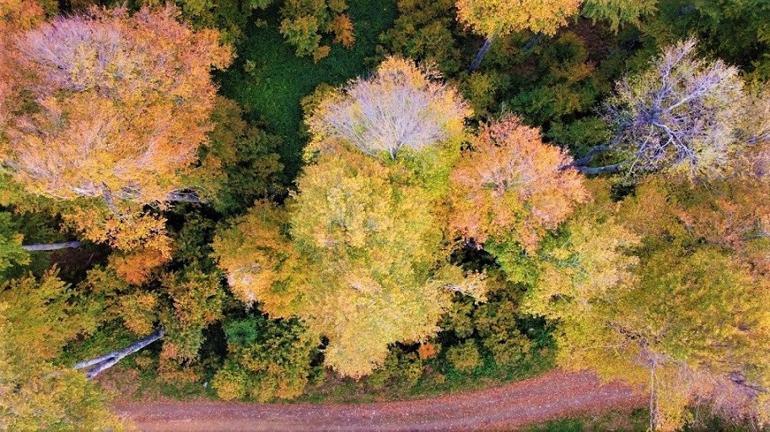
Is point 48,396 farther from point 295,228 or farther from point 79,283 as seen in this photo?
point 295,228

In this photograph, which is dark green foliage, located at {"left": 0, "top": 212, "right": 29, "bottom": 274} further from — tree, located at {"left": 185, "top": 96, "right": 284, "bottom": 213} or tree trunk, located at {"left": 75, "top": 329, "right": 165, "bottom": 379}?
tree, located at {"left": 185, "top": 96, "right": 284, "bottom": 213}

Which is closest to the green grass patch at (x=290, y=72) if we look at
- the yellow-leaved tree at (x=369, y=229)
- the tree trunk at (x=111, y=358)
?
the yellow-leaved tree at (x=369, y=229)

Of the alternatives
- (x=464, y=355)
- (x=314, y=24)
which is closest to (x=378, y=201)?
(x=464, y=355)

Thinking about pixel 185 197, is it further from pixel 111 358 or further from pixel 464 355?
pixel 464 355

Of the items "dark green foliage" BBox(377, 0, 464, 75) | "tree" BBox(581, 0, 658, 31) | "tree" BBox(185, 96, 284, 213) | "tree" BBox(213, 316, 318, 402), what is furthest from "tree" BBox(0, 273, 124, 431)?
"tree" BBox(581, 0, 658, 31)

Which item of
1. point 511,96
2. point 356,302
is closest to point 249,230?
point 356,302

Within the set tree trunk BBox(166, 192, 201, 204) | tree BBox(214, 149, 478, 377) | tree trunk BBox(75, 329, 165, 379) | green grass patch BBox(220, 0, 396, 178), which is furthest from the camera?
green grass patch BBox(220, 0, 396, 178)
